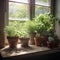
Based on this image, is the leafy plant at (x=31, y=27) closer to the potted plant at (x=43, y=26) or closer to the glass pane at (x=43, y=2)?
the potted plant at (x=43, y=26)

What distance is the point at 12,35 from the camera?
84.7 inches

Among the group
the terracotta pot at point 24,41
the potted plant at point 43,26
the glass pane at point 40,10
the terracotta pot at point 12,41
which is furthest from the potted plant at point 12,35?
the glass pane at point 40,10

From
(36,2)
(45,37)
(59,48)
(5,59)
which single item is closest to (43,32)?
(45,37)

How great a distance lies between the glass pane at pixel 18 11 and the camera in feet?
7.87

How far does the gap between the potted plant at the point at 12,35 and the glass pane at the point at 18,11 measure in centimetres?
30

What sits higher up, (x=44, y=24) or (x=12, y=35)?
(x=44, y=24)

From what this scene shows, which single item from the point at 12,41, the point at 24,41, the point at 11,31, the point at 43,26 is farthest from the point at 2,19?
the point at 43,26

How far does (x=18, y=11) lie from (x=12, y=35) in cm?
48

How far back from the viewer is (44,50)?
2197 mm

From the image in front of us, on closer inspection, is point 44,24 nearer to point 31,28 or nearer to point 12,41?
point 31,28

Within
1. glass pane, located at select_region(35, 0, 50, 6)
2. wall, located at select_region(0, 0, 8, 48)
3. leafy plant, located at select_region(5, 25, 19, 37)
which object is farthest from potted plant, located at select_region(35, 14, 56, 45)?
wall, located at select_region(0, 0, 8, 48)

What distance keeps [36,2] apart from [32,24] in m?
0.45

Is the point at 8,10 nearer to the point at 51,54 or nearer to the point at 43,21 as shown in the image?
the point at 43,21

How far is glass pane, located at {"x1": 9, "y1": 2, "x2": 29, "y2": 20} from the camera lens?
240 centimetres
